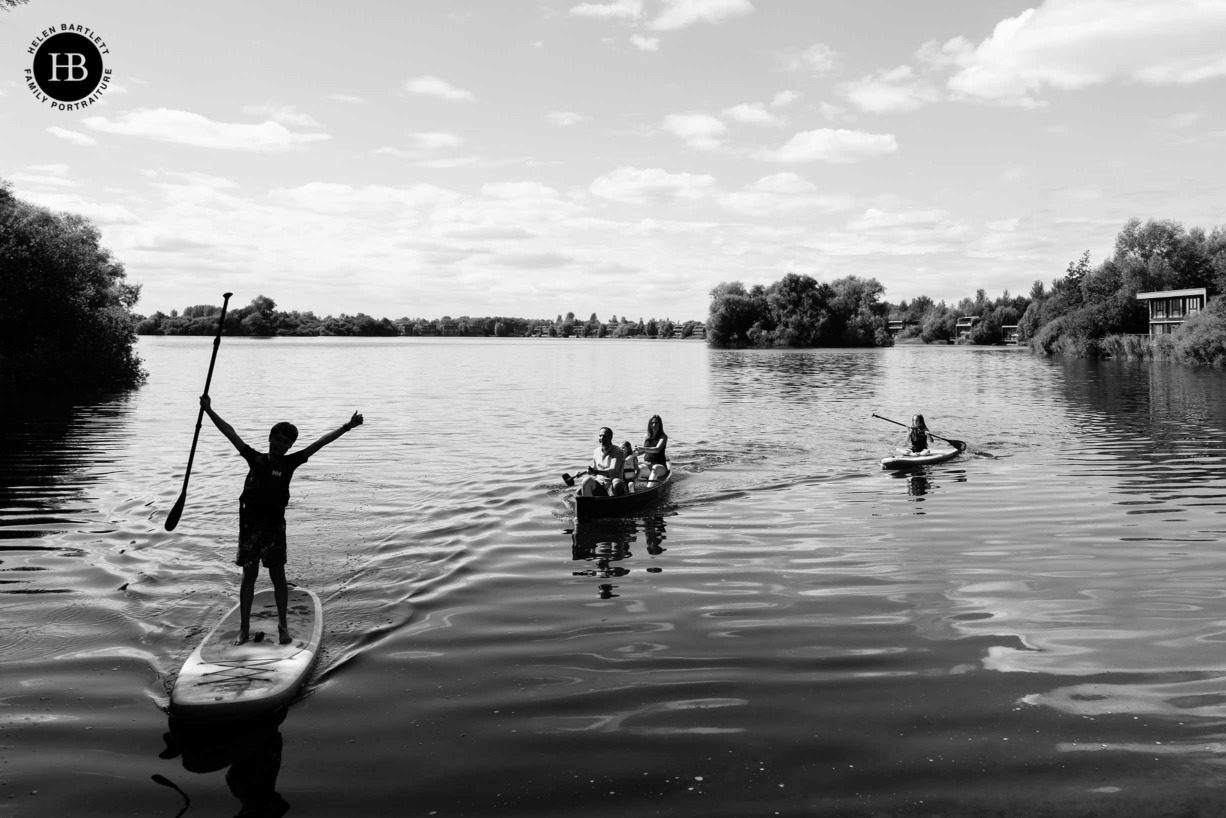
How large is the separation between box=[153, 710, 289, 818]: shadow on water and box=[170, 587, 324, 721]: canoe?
0.11 metres

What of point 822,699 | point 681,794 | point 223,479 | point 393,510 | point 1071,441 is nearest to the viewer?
point 681,794

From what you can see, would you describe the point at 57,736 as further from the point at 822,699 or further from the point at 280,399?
the point at 280,399

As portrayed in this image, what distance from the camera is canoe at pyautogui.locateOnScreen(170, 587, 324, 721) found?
291 inches

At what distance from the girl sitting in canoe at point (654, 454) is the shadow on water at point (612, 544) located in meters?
2.65

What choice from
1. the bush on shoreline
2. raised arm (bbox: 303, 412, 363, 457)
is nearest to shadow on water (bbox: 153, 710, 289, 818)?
raised arm (bbox: 303, 412, 363, 457)

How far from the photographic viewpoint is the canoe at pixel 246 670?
7383 millimetres

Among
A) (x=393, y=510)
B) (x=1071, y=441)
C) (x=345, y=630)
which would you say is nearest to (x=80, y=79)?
(x=393, y=510)

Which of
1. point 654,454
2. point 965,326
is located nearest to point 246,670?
point 654,454

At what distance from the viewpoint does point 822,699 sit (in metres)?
7.86

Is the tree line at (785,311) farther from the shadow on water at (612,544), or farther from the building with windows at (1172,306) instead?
the shadow on water at (612,544)

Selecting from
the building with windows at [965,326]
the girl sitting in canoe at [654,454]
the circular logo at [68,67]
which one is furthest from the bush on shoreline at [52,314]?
the building with windows at [965,326]

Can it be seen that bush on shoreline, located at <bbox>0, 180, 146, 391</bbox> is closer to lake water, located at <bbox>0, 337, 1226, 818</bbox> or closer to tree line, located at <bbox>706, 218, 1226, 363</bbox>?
lake water, located at <bbox>0, 337, 1226, 818</bbox>

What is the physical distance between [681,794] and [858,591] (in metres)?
5.71

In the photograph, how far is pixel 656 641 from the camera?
947cm
